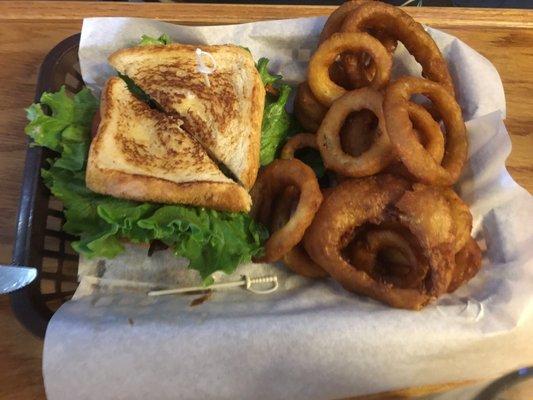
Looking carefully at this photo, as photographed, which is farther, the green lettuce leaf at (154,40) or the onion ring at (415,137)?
the green lettuce leaf at (154,40)

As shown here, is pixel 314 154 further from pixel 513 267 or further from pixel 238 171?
pixel 513 267

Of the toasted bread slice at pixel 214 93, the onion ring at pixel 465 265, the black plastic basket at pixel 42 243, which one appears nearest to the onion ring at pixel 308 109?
the toasted bread slice at pixel 214 93

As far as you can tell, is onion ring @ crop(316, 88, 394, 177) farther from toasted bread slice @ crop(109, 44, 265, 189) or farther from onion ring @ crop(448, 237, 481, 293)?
onion ring @ crop(448, 237, 481, 293)

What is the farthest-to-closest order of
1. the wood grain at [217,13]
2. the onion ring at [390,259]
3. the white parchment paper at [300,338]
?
1. the wood grain at [217,13]
2. the onion ring at [390,259]
3. the white parchment paper at [300,338]

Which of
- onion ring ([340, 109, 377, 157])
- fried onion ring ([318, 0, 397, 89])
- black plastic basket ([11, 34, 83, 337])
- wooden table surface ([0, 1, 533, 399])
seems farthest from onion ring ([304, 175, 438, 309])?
black plastic basket ([11, 34, 83, 337])

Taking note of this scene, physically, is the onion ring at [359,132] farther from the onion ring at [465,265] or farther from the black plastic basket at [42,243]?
the black plastic basket at [42,243]

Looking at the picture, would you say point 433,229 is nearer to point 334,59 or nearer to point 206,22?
point 334,59
